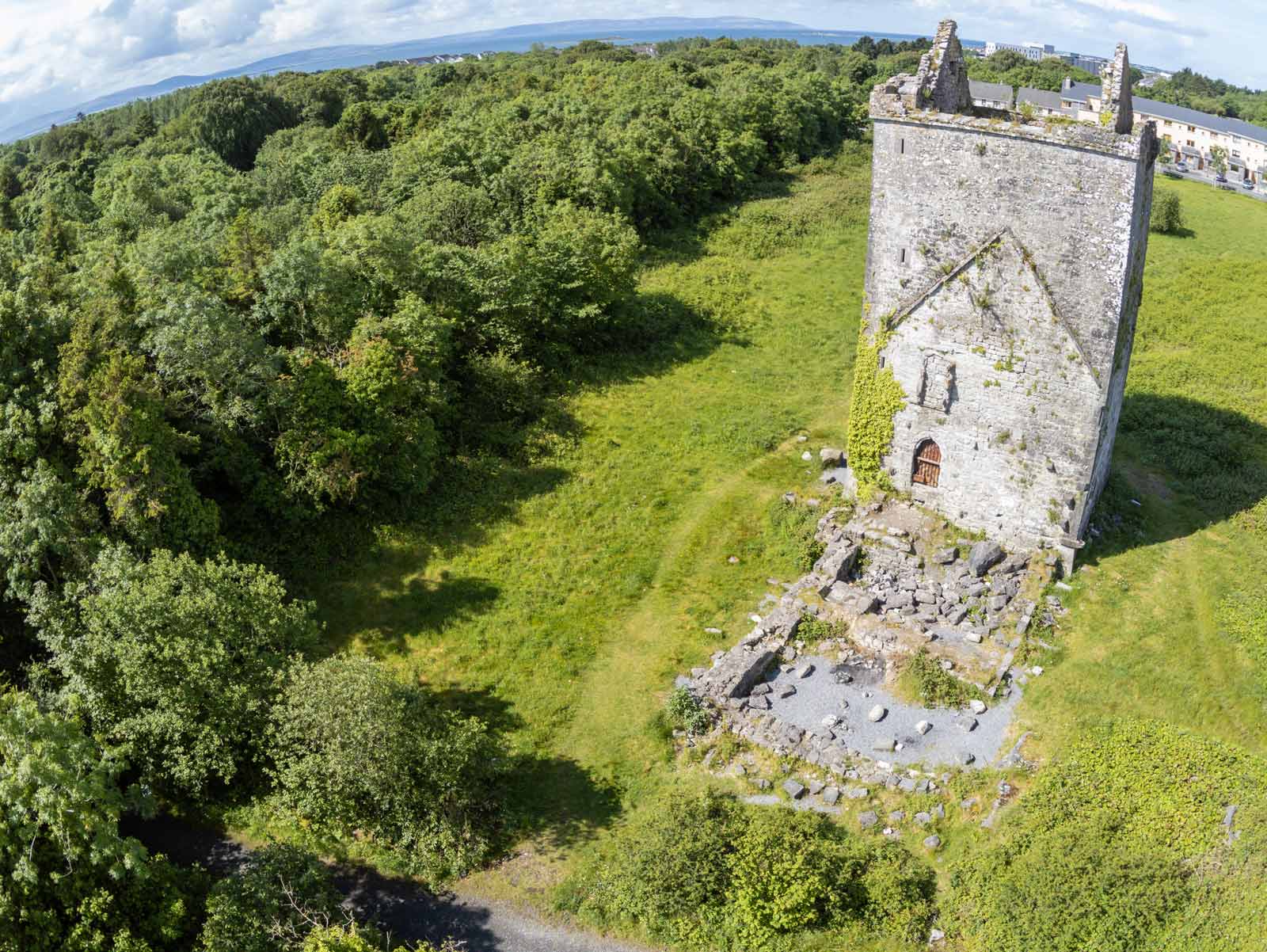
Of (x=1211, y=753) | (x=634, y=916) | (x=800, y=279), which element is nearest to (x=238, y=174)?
(x=800, y=279)

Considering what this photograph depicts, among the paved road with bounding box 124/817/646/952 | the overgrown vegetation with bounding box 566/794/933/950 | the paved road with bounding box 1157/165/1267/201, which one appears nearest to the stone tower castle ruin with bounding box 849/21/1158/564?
the overgrown vegetation with bounding box 566/794/933/950

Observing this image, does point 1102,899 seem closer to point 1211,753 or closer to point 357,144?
point 1211,753

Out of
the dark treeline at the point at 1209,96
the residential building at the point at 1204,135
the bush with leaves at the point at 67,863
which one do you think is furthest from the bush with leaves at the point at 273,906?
the dark treeline at the point at 1209,96

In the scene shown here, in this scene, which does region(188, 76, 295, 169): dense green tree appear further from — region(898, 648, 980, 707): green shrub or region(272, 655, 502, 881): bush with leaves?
region(898, 648, 980, 707): green shrub

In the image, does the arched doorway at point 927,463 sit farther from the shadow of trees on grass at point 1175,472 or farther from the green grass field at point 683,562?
the shadow of trees on grass at point 1175,472

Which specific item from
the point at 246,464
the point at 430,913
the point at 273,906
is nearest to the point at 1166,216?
the point at 246,464
